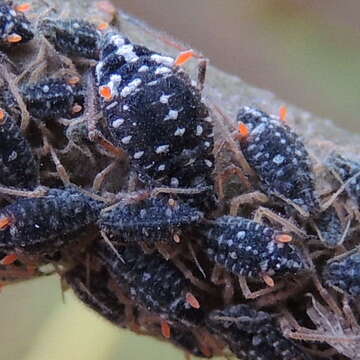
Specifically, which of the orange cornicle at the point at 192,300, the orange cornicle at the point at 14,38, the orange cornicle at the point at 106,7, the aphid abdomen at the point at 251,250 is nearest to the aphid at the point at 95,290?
the orange cornicle at the point at 192,300

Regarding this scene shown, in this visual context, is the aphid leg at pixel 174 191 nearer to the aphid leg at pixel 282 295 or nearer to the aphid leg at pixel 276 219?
the aphid leg at pixel 276 219

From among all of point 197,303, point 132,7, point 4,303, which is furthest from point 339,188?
point 132,7

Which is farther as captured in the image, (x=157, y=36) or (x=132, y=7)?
(x=132, y=7)

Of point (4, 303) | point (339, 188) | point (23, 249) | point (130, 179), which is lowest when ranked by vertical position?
point (4, 303)

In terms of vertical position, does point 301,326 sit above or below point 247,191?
below

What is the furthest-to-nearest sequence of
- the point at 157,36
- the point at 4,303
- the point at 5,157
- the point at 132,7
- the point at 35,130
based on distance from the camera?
the point at 132,7 → the point at 4,303 → the point at 157,36 → the point at 35,130 → the point at 5,157

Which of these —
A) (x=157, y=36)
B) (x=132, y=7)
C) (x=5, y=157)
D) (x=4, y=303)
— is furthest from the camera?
(x=132, y=7)

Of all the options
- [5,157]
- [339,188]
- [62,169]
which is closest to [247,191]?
[339,188]

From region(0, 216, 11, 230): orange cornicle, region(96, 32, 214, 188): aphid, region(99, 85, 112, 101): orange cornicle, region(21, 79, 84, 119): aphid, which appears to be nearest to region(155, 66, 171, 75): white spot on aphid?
region(96, 32, 214, 188): aphid

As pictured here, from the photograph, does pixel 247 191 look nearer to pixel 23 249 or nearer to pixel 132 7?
pixel 23 249
